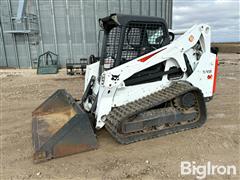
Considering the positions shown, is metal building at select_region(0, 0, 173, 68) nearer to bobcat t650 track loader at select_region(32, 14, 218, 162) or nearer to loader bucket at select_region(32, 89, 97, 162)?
bobcat t650 track loader at select_region(32, 14, 218, 162)

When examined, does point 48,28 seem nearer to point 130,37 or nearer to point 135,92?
point 130,37

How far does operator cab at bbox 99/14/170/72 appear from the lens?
A: 359 centimetres

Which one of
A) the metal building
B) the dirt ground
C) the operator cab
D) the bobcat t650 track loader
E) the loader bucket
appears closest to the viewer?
the dirt ground

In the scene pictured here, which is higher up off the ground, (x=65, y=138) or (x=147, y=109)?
(x=147, y=109)

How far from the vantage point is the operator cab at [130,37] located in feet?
11.8

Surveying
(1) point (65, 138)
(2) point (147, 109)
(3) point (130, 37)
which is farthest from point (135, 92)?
(1) point (65, 138)

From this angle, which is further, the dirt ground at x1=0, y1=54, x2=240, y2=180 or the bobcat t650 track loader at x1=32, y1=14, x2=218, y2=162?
the bobcat t650 track loader at x1=32, y1=14, x2=218, y2=162

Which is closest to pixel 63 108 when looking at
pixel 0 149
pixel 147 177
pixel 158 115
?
pixel 0 149

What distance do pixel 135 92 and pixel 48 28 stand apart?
42.4ft

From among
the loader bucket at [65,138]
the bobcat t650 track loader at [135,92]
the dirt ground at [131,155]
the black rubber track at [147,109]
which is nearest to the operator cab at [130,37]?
the bobcat t650 track loader at [135,92]

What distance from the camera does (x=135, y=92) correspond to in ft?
12.3

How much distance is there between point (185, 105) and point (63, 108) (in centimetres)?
268

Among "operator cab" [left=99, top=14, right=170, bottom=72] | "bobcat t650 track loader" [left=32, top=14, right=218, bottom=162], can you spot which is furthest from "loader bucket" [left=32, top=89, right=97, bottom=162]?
"operator cab" [left=99, top=14, right=170, bottom=72]

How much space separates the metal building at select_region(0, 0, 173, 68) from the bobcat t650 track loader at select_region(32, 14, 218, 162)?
437 inches
